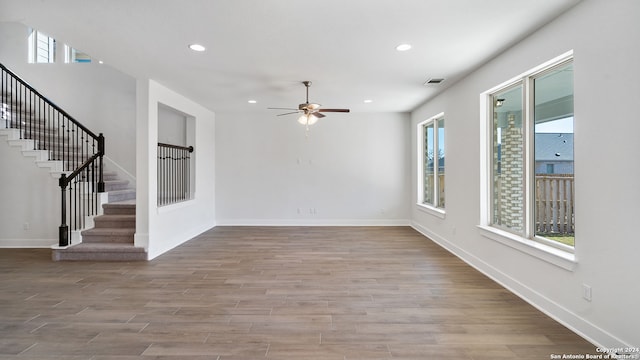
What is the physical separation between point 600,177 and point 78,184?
23.2 ft

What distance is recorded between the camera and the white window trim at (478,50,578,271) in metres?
2.74

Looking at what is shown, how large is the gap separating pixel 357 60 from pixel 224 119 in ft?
15.0

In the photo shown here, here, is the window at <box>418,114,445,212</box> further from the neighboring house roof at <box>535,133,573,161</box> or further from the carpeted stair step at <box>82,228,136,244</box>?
the carpeted stair step at <box>82,228,136,244</box>

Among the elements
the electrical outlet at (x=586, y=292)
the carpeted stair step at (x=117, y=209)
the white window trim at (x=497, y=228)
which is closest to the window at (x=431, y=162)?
the white window trim at (x=497, y=228)

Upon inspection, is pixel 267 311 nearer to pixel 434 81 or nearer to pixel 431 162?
pixel 434 81

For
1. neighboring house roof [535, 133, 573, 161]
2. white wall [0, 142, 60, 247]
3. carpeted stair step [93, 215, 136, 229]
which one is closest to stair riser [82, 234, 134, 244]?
carpeted stair step [93, 215, 136, 229]

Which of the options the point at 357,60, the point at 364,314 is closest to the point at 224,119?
the point at 357,60

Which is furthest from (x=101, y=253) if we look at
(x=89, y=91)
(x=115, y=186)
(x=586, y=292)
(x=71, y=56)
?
(x=586, y=292)

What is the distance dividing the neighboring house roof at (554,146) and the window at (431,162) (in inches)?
103

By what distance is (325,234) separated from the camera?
6.47 m

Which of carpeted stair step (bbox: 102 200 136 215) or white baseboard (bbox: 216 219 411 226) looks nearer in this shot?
carpeted stair step (bbox: 102 200 136 215)

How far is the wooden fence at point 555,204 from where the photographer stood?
2.82m

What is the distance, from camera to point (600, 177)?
Answer: 7.68 ft

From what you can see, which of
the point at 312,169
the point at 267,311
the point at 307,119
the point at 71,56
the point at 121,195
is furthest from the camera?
the point at 312,169
